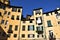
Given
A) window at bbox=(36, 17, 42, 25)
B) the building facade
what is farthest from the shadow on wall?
window at bbox=(36, 17, 42, 25)

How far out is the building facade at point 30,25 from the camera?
44.8m

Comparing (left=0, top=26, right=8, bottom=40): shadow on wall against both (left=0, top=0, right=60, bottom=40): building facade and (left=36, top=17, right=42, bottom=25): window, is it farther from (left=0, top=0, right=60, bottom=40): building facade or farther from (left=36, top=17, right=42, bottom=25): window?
(left=36, top=17, right=42, bottom=25): window

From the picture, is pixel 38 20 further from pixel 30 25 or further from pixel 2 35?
pixel 2 35

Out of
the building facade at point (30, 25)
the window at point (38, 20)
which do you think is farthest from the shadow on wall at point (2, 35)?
the window at point (38, 20)

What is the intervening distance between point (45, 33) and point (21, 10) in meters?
16.3

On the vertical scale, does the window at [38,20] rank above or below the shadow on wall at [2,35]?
above

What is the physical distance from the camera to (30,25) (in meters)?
48.2

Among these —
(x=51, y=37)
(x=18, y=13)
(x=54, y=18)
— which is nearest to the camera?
(x=51, y=37)

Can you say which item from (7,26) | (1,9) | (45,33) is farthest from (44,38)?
(1,9)

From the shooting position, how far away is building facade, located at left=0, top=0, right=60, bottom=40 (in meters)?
44.8

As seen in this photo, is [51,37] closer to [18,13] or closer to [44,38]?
[44,38]

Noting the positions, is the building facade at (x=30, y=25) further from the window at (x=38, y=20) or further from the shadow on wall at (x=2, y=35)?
the shadow on wall at (x=2, y=35)

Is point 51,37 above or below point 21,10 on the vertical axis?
below

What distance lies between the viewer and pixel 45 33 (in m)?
45.4
